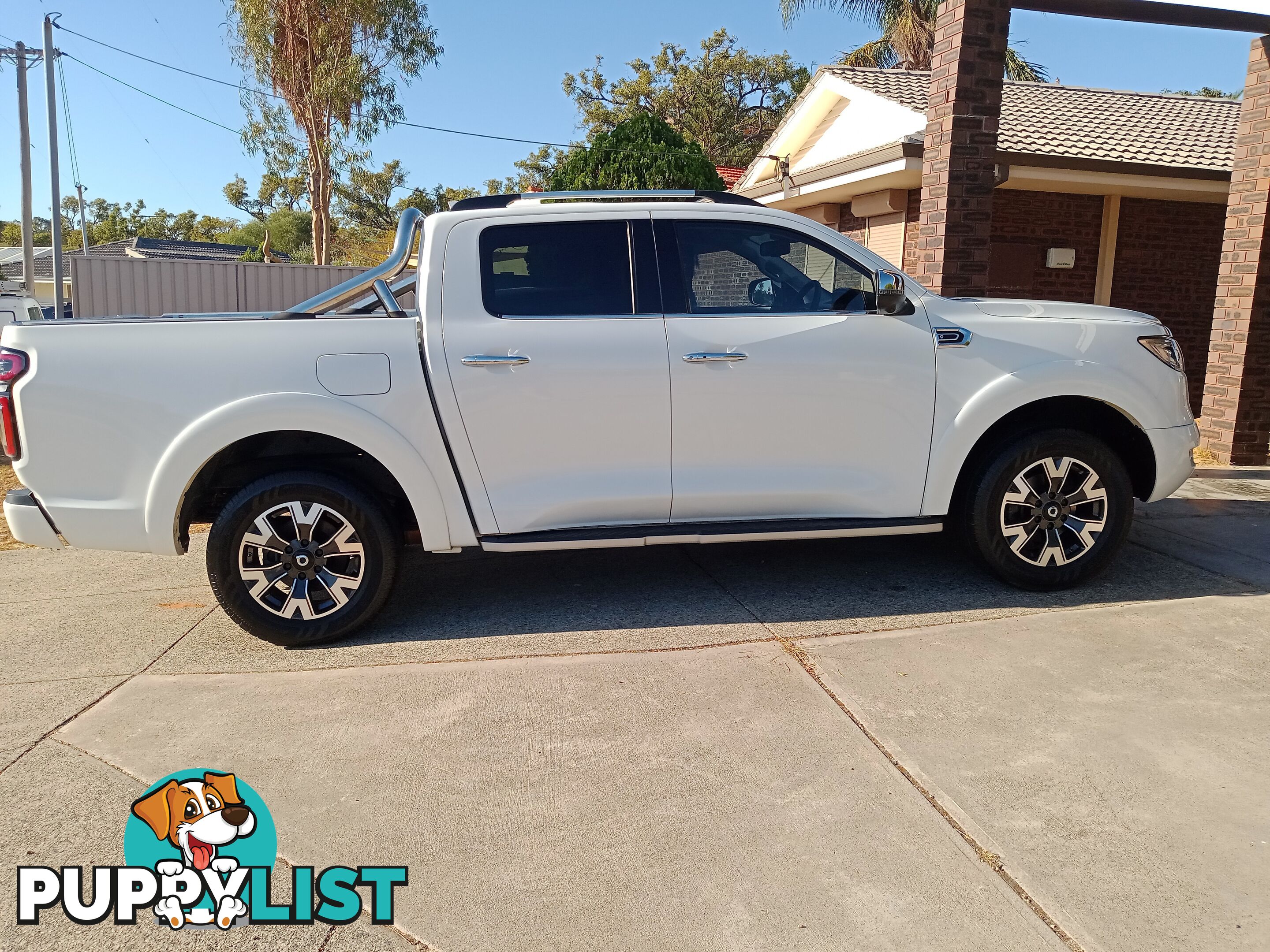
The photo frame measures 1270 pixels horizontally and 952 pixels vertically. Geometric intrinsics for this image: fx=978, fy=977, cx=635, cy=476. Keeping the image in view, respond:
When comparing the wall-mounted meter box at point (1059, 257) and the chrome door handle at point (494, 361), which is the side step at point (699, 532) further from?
the wall-mounted meter box at point (1059, 257)

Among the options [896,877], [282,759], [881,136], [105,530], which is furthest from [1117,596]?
[881,136]

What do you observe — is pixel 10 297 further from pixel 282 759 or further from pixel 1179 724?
pixel 1179 724

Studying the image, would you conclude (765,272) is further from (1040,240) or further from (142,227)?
(142,227)

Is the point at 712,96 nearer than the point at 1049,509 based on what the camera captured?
No

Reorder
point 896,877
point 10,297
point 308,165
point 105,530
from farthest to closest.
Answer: point 308,165
point 10,297
point 105,530
point 896,877

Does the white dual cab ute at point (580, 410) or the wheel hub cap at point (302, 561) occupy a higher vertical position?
the white dual cab ute at point (580, 410)

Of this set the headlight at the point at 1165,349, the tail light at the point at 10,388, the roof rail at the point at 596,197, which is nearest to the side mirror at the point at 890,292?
the roof rail at the point at 596,197

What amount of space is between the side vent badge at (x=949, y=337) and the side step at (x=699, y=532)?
850mm

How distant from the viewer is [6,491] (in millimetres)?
8188

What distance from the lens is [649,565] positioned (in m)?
5.62

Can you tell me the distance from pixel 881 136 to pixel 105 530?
12.8 meters

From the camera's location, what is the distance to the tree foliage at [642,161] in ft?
45.2

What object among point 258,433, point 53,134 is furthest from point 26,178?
point 258,433

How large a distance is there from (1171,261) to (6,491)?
1424 centimetres
